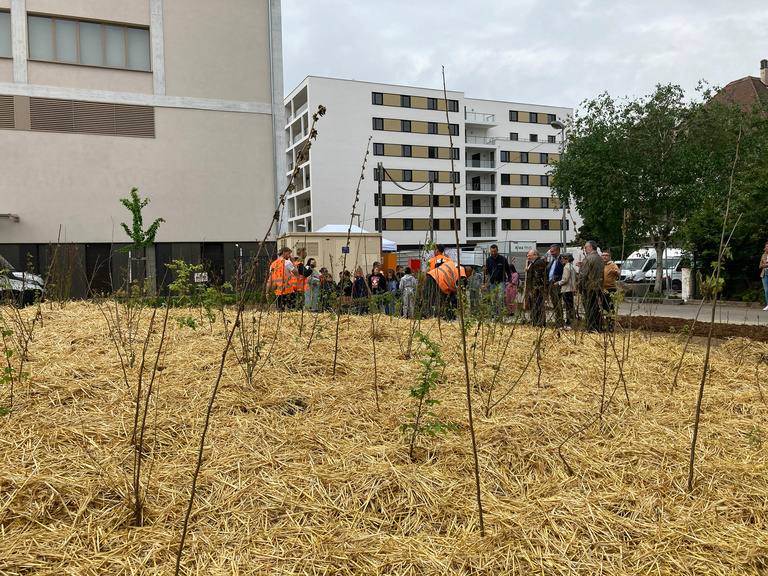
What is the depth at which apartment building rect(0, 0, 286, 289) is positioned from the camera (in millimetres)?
18734

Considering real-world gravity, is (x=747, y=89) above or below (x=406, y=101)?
below

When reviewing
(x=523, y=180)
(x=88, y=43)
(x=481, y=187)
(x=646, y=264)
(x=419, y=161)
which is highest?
(x=419, y=161)

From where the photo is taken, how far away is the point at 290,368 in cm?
410

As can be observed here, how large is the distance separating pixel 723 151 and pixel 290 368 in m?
27.9

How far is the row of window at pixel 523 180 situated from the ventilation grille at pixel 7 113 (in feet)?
165

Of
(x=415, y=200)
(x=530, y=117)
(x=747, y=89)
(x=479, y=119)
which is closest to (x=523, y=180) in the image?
(x=530, y=117)

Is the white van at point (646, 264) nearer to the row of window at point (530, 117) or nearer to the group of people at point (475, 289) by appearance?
the group of people at point (475, 289)

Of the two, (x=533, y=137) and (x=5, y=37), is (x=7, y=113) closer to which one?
(x=5, y=37)

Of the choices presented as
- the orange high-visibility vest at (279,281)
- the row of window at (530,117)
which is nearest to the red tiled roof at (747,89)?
the row of window at (530,117)

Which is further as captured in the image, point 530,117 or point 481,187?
point 530,117

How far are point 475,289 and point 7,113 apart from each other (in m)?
18.2

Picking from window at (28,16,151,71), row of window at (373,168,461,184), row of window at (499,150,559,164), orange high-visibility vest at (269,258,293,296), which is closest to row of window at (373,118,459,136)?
row of window at (373,168,461,184)

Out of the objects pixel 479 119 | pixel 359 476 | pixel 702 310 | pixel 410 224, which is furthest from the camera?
pixel 479 119

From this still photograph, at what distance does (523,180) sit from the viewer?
6156cm
